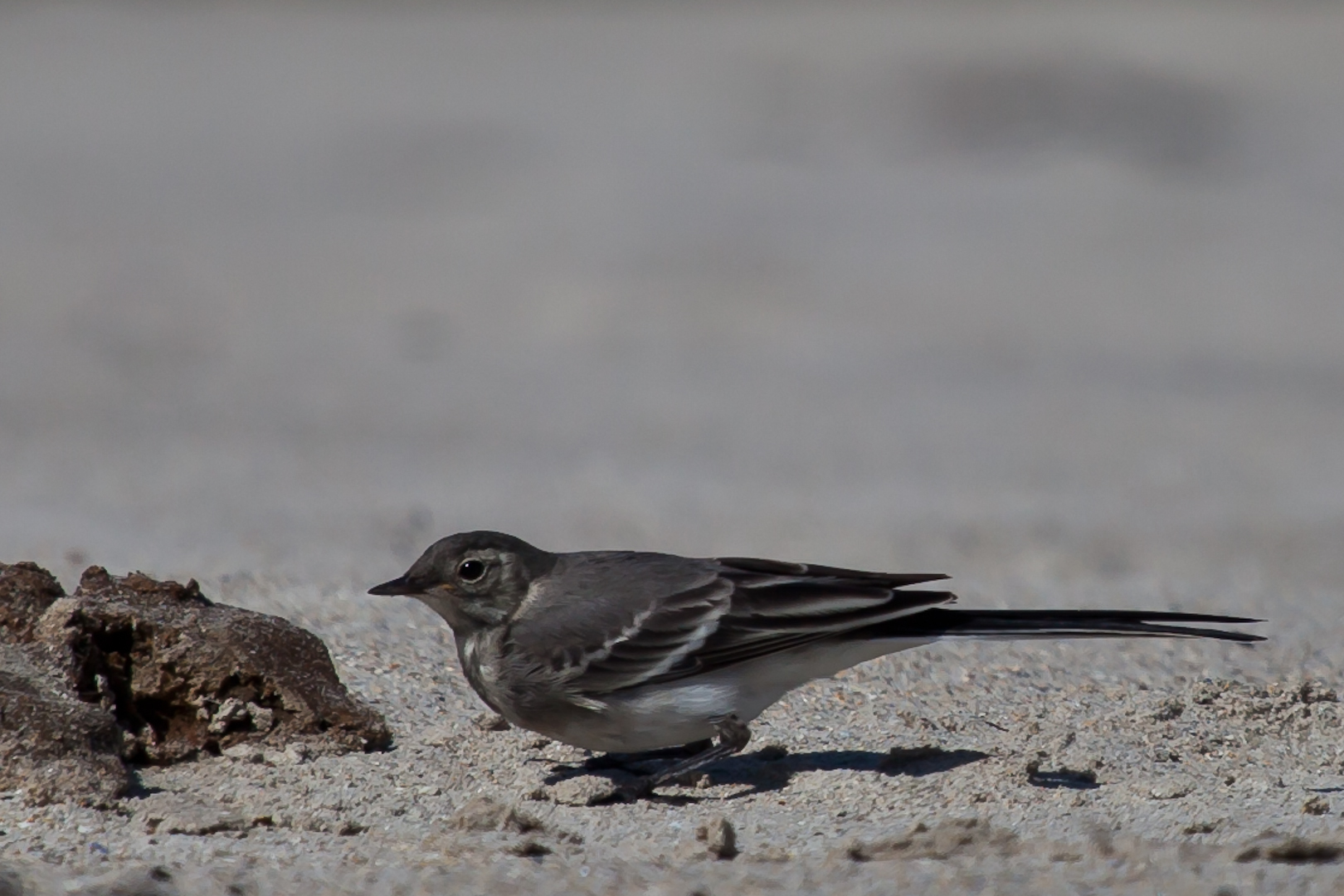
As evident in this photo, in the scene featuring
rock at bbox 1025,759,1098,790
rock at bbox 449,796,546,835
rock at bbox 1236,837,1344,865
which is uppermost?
rock at bbox 1025,759,1098,790

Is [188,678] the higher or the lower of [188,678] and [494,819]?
the higher

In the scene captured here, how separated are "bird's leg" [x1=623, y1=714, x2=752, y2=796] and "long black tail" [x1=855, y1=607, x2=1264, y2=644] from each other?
0.51 meters

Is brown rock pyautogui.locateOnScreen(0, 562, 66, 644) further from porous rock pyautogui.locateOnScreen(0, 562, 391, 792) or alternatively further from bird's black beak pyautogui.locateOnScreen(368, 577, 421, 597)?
bird's black beak pyautogui.locateOnScreen(368, 577, 421, 597)

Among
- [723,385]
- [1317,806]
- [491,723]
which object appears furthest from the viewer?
[723,385]

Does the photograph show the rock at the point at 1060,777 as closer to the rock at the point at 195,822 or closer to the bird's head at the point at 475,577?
the bird's head at the point at 475,577

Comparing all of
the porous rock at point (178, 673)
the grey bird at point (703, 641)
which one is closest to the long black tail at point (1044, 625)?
the grey bird at point (703, 641)

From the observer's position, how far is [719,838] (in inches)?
197

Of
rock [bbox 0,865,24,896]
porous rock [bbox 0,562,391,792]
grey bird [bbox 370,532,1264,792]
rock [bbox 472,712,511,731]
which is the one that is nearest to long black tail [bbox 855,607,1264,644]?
grey bird [bbox 370,532,1264,792]

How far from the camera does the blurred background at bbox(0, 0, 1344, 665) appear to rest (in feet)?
40.2

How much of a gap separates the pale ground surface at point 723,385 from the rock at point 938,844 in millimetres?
73

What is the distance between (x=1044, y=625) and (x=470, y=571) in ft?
6.34

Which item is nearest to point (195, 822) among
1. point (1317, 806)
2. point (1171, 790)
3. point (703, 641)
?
point (703, 641)

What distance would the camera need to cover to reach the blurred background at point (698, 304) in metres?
12.2

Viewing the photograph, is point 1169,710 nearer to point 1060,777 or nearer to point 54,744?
point 1060,777
